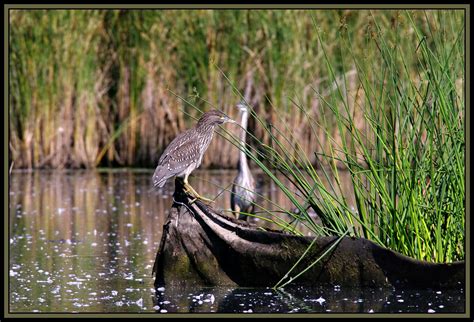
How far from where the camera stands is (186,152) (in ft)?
25.5

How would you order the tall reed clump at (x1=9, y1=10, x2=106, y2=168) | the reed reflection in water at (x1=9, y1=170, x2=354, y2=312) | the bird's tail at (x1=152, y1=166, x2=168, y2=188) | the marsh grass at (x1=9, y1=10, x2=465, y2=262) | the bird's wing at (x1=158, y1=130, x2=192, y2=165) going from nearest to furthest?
the reed reflection in water at (x1=9, y1=170, x2=354, y2=312) → the bird's tail at (x1=152, y1=166, x2=168, y2=188) → the bird's wing at (x1=158, y1=130, x2=192, y2=165) → the marsh grass at (x1=9, y1=10, x2=465, y2=262) → the tall reed clump at (x1=9, y1=10, x2=106, y2=168)

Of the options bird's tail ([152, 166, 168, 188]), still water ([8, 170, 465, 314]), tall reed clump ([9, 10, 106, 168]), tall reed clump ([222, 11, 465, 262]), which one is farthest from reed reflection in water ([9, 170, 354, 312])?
tall reed clump ([222, 11, 465, 262])

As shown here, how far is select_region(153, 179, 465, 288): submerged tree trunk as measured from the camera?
6.04 meters

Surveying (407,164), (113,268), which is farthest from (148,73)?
(407,164)

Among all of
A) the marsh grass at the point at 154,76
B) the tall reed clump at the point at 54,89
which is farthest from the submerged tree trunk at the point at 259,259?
the tall reed clump at the point at 54,89

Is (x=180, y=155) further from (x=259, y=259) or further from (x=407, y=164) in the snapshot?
(x=407, y=164)

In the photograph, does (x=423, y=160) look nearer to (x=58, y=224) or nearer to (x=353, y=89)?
(x=58, y=224)

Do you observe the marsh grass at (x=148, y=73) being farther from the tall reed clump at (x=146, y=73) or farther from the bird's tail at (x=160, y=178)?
the bird's tail at (x=160, y=178)

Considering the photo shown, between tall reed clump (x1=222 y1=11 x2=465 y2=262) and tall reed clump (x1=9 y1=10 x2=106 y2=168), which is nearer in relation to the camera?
tall reed clump (x1=222 y1=11 x2=465 y2=262)

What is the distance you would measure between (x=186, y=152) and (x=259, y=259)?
65.6 inches

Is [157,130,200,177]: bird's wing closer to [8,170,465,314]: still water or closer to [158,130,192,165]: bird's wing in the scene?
[158,130,192,165]: bird's wing

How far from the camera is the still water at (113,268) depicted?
19.3 ft

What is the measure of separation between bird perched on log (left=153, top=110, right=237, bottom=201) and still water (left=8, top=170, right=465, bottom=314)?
0.99 feet

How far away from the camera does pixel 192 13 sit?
47.1 feet
